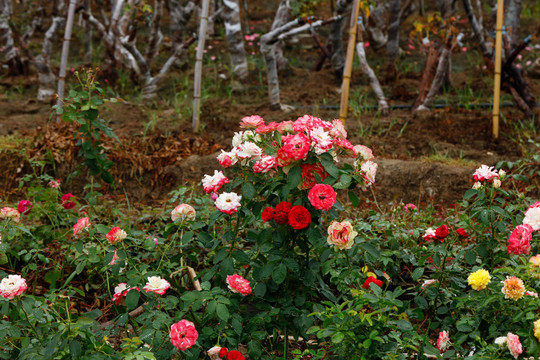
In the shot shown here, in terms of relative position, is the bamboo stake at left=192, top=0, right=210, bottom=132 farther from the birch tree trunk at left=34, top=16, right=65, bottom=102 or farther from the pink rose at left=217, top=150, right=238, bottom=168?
the pink rose at left=217, top=150, right=238, bottom=168

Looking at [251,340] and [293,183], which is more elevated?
[293,183]

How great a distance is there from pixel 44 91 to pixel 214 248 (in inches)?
208

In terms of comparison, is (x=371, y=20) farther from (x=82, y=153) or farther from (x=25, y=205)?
(x=25, y=205)

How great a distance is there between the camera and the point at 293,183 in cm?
197

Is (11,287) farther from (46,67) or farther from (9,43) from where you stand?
(9,43)

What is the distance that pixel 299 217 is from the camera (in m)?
1.92

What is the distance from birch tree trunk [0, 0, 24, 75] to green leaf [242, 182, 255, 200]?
6558 millimetres

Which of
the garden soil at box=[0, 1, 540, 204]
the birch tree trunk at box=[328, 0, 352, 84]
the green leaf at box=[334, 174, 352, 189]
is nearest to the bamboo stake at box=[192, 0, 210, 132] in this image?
the garden soil at box=[0, 1, 540, 204]

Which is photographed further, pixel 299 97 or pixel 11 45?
pixel 11 45

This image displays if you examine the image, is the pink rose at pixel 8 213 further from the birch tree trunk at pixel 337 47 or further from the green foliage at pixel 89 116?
the birch tree trunk at pixel 337 47

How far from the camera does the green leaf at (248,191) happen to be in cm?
205

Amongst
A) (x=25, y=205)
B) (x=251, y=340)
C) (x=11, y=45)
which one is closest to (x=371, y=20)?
(x=11, y=45)

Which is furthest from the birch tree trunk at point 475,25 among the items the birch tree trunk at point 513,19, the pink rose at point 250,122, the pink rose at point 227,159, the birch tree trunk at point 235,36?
the pink rose at point 227,159

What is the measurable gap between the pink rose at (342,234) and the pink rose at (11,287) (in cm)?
110
